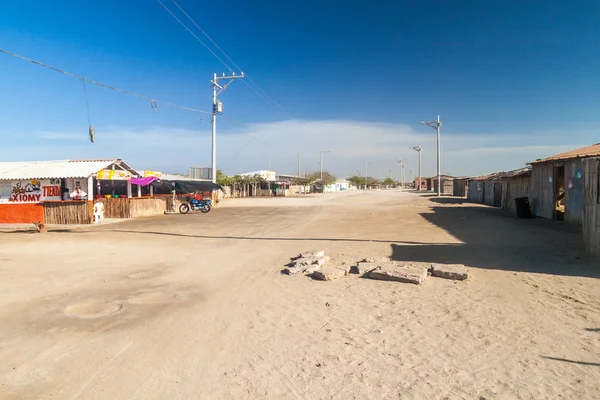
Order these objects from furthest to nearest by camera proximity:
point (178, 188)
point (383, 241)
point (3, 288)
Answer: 1. point (178, 188)
2. point (383, 241)
3. point (3, 288)

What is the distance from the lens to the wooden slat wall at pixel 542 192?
1723cm

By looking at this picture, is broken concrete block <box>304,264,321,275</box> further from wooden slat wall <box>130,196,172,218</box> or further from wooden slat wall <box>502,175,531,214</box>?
wooden slat wall <box>502,175,531,214</box>

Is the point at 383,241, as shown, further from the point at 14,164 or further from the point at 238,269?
the point at 14,164

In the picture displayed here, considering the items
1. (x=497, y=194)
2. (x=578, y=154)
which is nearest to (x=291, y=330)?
(x=578, y=154)

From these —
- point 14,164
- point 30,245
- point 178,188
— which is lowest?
point 30,245

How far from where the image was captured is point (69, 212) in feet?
62.1

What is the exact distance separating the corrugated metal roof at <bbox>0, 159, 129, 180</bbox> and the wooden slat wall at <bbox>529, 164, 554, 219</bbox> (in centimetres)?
2234

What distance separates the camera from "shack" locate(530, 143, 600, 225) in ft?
47.0

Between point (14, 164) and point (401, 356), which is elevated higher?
point (14, 164)

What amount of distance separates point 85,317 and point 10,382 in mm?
1793

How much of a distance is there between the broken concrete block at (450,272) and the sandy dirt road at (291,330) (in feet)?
0.61

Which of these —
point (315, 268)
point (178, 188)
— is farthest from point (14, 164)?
point (315, 268)

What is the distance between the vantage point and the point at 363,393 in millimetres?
3287

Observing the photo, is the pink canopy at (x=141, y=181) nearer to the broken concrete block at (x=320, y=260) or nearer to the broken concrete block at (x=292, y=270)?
the broken concrete block at (x=320, y=260)
